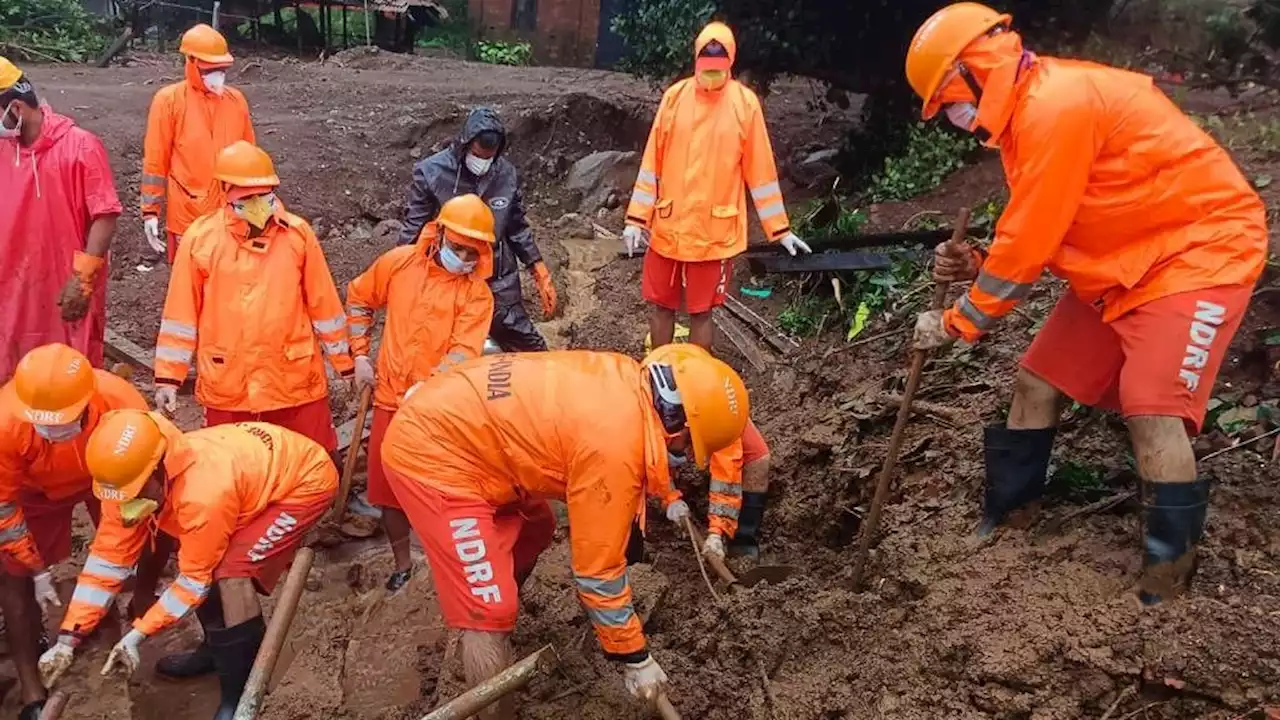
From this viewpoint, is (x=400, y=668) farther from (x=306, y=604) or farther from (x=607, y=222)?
(x=607, y=222)

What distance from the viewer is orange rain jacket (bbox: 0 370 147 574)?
3.69 m

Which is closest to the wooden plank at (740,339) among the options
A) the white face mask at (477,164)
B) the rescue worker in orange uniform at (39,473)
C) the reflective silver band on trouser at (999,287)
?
the white face mask at (477,164)

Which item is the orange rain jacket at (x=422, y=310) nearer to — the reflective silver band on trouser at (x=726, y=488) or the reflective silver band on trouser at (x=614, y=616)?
the reflective silver band on trouser at (x=726, y=488)

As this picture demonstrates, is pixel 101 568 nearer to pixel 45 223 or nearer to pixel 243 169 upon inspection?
pixel 243 169

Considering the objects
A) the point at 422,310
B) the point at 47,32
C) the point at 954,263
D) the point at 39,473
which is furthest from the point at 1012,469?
the point at 47,32

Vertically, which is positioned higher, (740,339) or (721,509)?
(721,509)

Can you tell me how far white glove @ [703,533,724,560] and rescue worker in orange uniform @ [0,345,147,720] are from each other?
237 cm

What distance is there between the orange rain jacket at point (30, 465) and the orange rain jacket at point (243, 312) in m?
0.50

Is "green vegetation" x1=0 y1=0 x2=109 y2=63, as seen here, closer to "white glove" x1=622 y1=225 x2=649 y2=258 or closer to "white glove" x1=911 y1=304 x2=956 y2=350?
"white glove" x1=622 y1=225 x2=649 y2=258

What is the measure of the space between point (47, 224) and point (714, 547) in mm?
3402

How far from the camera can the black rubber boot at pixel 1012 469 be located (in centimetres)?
384

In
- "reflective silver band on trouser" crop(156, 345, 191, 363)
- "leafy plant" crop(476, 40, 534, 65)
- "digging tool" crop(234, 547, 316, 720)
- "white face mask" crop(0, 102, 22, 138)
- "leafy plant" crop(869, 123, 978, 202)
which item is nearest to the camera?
"digging tool" crop(234, 547, 316, 720)

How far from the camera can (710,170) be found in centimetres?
548

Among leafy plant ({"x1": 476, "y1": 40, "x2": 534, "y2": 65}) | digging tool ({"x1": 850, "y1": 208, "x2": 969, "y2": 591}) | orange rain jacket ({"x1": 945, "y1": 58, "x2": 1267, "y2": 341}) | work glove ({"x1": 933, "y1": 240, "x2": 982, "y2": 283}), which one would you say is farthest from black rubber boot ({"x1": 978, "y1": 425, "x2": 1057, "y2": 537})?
leafy plant ({"x1": 476, "y1": 40, "x2": 534, "y2": 65})
